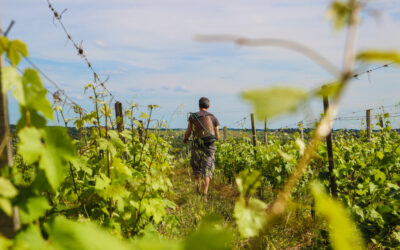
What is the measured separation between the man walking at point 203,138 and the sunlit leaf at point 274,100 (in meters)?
5.34

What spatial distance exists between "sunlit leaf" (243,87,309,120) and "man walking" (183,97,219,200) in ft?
17.5

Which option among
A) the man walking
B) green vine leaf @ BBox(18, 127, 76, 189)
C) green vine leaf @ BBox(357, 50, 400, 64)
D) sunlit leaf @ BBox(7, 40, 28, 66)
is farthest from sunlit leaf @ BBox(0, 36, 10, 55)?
the man walking

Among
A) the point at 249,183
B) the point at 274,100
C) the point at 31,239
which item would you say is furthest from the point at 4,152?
the point at 274,100

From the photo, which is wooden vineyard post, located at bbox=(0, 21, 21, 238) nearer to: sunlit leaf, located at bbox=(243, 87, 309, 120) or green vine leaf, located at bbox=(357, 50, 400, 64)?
sunlit leaf, located at bbox=(243, 87, 309, 120)

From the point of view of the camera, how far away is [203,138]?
5918 mm

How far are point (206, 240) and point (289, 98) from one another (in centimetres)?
21

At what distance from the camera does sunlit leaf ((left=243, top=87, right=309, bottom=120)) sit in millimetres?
360

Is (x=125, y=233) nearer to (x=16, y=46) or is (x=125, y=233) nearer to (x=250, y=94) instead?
(x=16, y=46)

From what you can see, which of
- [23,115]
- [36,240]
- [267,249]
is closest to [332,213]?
[36,240]

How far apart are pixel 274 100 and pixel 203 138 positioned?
219 inches

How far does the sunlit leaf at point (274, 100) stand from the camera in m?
0.36

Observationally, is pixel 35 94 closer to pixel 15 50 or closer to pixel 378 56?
pixel 15 50

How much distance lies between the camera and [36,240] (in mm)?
682

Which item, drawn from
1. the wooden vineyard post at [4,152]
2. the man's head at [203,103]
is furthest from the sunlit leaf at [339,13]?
the man's head at [203,103]
